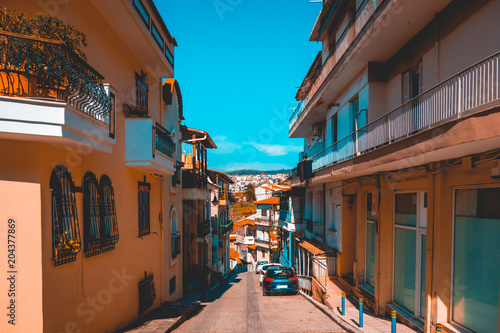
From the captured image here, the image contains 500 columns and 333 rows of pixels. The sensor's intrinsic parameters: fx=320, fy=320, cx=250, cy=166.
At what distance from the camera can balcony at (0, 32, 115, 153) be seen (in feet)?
14.4

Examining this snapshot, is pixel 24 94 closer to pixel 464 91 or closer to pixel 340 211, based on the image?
pixel 464 91

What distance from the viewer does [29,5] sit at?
5.13m

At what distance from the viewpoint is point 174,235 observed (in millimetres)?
13344

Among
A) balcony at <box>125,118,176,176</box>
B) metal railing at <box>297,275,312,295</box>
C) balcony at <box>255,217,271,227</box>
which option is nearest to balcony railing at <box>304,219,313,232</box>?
metal railing at <box>297,275,312,295</box>

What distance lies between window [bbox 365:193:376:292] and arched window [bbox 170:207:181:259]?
7452mm

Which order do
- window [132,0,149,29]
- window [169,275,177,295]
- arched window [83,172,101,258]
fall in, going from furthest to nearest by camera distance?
window [169,275,177,295]
window [132,0,149,29]
arched window [83,172,101,258]

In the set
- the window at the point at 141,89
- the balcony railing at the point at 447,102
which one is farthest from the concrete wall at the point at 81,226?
the balcony railing at the point at 447,102

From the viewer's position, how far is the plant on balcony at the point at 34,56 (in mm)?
4527

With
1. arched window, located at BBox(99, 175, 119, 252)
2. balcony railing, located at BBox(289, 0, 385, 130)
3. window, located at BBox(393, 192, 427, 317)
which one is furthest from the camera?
balcony railing, located at BBox(289, 0, 385, 130)

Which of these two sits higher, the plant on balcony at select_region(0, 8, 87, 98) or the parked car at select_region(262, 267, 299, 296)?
the plant on balcony at select_region(0, 8, 87, 98)

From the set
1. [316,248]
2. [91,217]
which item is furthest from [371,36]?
[316,248]

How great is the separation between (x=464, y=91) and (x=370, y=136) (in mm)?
3757

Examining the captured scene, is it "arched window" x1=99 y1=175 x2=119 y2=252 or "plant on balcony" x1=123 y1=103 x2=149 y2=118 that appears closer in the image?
"arched window" x1=99 y1=175 x2=119 y2=252

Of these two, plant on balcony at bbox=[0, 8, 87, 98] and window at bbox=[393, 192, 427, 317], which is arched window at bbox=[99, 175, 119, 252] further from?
window at bbox=[393, 192, 427, 317]
